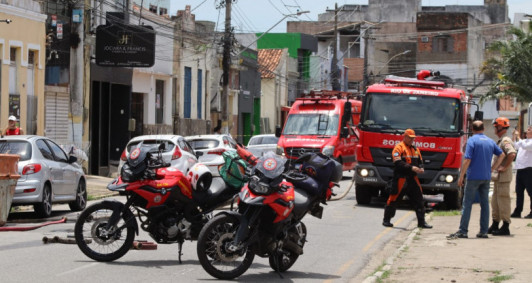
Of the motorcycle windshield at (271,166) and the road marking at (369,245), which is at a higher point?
the motorcycle windshield at (271,166)

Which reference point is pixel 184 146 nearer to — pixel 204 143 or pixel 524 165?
pixel 204 143

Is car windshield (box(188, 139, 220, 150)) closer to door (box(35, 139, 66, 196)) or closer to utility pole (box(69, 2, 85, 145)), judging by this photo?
utility pole (box(69, 2, 85, 145))

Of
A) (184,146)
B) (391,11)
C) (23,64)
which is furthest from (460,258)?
(391,11)

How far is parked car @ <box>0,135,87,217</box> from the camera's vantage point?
18.6 meters

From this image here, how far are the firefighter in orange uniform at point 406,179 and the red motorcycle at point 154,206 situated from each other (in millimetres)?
6937

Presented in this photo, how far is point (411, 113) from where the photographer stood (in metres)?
23.1

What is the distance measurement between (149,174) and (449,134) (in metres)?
11.9

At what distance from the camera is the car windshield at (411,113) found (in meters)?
22.9

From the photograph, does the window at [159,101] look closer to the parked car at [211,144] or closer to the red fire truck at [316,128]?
the red fire truck at [316,128]

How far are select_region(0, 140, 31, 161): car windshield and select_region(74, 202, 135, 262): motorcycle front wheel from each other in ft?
23.1

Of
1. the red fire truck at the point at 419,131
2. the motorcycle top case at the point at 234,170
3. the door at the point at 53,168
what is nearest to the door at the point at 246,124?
the red fire truck at the point at 419,131

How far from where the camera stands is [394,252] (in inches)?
581

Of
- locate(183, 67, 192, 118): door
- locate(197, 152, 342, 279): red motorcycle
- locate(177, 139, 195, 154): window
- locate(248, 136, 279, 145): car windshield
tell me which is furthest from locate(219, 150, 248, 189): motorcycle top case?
locate(183, 67, 192, 118): door

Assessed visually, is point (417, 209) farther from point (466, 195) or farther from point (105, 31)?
point (105, 31)
